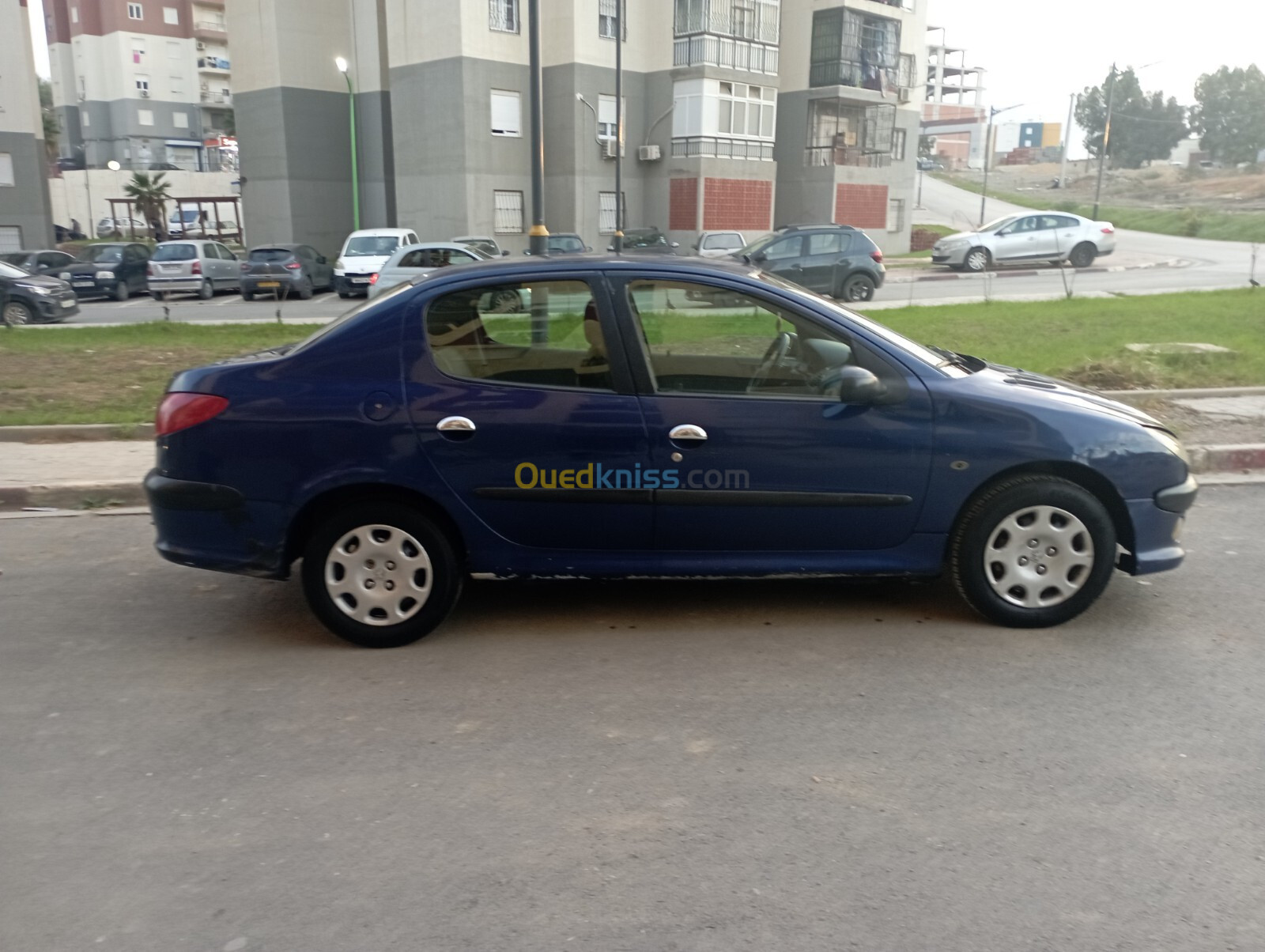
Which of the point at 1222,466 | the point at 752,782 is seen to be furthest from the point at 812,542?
the point at 1222,466

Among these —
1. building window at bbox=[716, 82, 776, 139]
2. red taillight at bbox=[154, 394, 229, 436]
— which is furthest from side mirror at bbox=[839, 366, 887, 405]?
building window at bbox=[716, 82, 776, 139]

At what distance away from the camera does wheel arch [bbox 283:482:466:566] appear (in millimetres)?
4758

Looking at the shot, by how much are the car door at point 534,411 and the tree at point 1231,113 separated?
96.6 metres

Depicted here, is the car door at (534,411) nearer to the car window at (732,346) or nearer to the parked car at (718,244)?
the car window at (732,346)

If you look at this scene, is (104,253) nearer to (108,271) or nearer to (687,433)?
(108,271)

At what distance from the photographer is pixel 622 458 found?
186 inches

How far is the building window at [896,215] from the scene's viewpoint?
146 feet

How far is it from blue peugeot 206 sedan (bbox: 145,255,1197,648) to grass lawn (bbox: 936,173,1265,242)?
44809 millimetres

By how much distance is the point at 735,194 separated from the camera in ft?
130

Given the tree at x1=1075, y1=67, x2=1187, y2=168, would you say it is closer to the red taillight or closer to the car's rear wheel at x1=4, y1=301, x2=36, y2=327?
the car's rear wheel at x1=4, y1=301, x2=36, y2=327

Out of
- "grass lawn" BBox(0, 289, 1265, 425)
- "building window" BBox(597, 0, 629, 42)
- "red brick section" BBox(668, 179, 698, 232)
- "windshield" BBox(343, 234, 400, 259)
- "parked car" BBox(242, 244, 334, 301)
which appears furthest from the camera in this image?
"red brick section" BBox(668, 179, 698, 232)

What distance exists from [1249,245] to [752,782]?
42.8 m

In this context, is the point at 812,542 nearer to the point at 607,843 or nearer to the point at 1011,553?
the point at 1011,553

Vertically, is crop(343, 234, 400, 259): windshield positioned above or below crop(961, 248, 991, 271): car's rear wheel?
above
